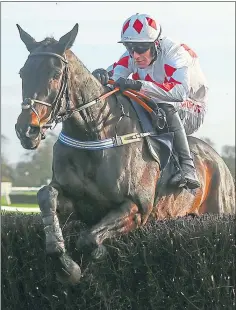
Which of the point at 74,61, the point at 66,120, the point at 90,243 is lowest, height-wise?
the point at 90,243

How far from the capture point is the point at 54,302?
6.01 meters

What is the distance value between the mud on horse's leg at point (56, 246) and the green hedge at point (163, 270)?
0.70 ft

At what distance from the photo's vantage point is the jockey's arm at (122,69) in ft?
21.5

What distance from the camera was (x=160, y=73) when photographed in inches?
249

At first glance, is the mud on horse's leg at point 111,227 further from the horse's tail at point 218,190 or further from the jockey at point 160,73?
the horse's tail at point 218,190

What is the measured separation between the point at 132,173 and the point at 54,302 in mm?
1162

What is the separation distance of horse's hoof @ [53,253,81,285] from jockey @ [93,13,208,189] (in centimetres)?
116

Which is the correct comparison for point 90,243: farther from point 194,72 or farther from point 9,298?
point 194,72

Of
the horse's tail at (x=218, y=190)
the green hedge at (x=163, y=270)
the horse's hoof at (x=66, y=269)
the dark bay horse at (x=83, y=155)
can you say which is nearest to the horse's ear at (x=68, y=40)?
the dark bay horse at (x=83, y=155)

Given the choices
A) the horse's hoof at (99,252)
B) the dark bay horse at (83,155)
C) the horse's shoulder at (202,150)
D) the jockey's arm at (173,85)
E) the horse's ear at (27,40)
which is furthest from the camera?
the horse's shoulder at (202,150)

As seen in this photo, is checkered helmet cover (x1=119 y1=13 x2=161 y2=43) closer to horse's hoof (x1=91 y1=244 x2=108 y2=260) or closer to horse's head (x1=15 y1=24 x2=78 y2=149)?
horse's head (x1=15 y1=24 x2=78 y2=149)

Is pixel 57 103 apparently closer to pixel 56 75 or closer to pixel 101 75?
pixel 56 75

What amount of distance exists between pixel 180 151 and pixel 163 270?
104cm

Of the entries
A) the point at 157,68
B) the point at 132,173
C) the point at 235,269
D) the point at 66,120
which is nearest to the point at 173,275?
the point at 235,269
